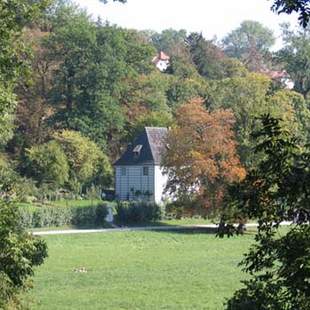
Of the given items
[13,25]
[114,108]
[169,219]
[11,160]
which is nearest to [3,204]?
[13,25]

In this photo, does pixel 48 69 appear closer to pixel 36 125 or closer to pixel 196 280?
pixel 36 125

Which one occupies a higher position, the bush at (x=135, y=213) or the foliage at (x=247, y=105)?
the foliage at (x=247, y=105)

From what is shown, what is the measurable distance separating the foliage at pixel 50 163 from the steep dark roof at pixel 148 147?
5700 millimetres

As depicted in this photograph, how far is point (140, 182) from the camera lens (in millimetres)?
56438

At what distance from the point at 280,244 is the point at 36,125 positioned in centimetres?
5815

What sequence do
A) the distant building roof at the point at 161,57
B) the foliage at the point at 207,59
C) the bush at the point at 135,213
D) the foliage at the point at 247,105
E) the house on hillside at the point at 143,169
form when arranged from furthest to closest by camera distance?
1. the distant building roof at the point at 161,57
2. the foliage at the point at 207,59
3. the house on hillside at the point at 143,169
4. the bush at the point at 135,213
5. the foliage at the point at 247,105

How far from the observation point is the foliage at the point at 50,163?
5150 cm

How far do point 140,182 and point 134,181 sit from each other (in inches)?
23.8

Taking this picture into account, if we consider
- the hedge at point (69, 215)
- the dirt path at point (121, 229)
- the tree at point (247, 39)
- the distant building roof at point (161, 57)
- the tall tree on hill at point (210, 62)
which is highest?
the tree at point (247, 39)

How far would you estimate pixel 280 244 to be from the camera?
4.59 m

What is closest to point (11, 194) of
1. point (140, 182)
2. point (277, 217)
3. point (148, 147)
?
point (277, 217)

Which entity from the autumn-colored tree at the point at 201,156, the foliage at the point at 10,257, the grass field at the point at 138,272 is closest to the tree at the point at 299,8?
the foliage at the point at 10,257

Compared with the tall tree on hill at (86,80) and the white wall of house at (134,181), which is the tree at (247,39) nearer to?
the tall tree on hill at (86,80)

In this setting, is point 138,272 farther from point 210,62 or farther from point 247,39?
point 247,39
